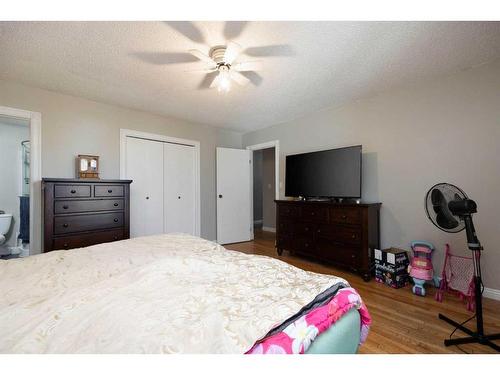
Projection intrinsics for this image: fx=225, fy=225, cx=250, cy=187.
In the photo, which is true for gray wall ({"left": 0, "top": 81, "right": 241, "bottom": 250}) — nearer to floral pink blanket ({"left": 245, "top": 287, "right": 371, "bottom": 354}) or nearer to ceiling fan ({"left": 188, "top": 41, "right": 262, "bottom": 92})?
ceiling fan ({"left": 188, "top": 41, "right": 262, "bottom": 92})

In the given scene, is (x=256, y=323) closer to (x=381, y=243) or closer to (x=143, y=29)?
(x=143, y=29)

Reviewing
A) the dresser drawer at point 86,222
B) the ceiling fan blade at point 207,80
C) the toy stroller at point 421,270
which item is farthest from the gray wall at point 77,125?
the toy stroller at point 421,270

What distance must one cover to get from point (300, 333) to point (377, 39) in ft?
6.92

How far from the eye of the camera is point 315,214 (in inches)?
122

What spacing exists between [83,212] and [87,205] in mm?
86

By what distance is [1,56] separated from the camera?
202cm

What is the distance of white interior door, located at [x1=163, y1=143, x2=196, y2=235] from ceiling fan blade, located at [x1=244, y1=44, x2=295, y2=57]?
2.35 m

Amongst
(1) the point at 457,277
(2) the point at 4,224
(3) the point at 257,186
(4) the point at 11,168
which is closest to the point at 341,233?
(1) the point at 457,277

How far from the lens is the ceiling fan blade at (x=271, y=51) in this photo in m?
1.88

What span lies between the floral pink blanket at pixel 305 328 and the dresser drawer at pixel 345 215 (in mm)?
1816

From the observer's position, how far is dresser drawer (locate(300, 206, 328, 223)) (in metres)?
3.00

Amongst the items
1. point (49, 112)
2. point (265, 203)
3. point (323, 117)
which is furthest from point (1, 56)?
point (265, 203)

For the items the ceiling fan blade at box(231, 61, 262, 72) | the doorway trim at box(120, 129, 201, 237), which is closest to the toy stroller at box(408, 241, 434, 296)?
the ceiling fan blade at box(231, 61, 262, 72)

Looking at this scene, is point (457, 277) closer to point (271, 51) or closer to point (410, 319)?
point (410, 319)
